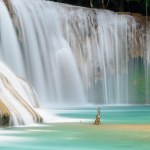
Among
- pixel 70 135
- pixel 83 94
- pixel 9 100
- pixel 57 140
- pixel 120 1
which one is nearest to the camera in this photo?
pixel 57 140

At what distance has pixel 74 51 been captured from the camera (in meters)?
32.9

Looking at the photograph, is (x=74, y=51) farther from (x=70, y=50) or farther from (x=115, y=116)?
(x=115, y=116)

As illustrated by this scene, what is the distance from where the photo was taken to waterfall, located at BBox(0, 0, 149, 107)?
28.7m

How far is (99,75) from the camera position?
34.2m

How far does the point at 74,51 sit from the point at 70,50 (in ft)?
1.26

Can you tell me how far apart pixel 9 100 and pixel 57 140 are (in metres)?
3.81

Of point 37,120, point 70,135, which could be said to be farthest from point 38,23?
point 70,135

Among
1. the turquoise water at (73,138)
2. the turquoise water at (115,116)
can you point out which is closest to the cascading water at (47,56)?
the turquoise water at (115,116)

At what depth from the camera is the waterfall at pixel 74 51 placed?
28703 millimetres

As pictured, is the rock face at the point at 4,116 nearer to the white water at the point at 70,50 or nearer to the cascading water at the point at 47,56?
the white water at the point at 70,50

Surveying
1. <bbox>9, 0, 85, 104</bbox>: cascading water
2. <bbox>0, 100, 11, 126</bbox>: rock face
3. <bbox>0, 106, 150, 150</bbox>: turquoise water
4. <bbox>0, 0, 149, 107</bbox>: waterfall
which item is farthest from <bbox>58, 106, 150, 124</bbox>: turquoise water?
<bbox>9, 0, 85, 104</bbox>: cascading water

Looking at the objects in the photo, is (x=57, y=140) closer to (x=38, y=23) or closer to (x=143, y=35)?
(x=38, y=23)

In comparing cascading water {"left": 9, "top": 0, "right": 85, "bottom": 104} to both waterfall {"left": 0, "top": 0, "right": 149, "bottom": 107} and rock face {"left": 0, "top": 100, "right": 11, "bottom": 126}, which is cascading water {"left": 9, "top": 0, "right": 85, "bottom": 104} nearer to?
waterfall {"left": 0, "top": 0, "right": 149, "bottom": 107}

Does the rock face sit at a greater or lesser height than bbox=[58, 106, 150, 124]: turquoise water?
lesser
